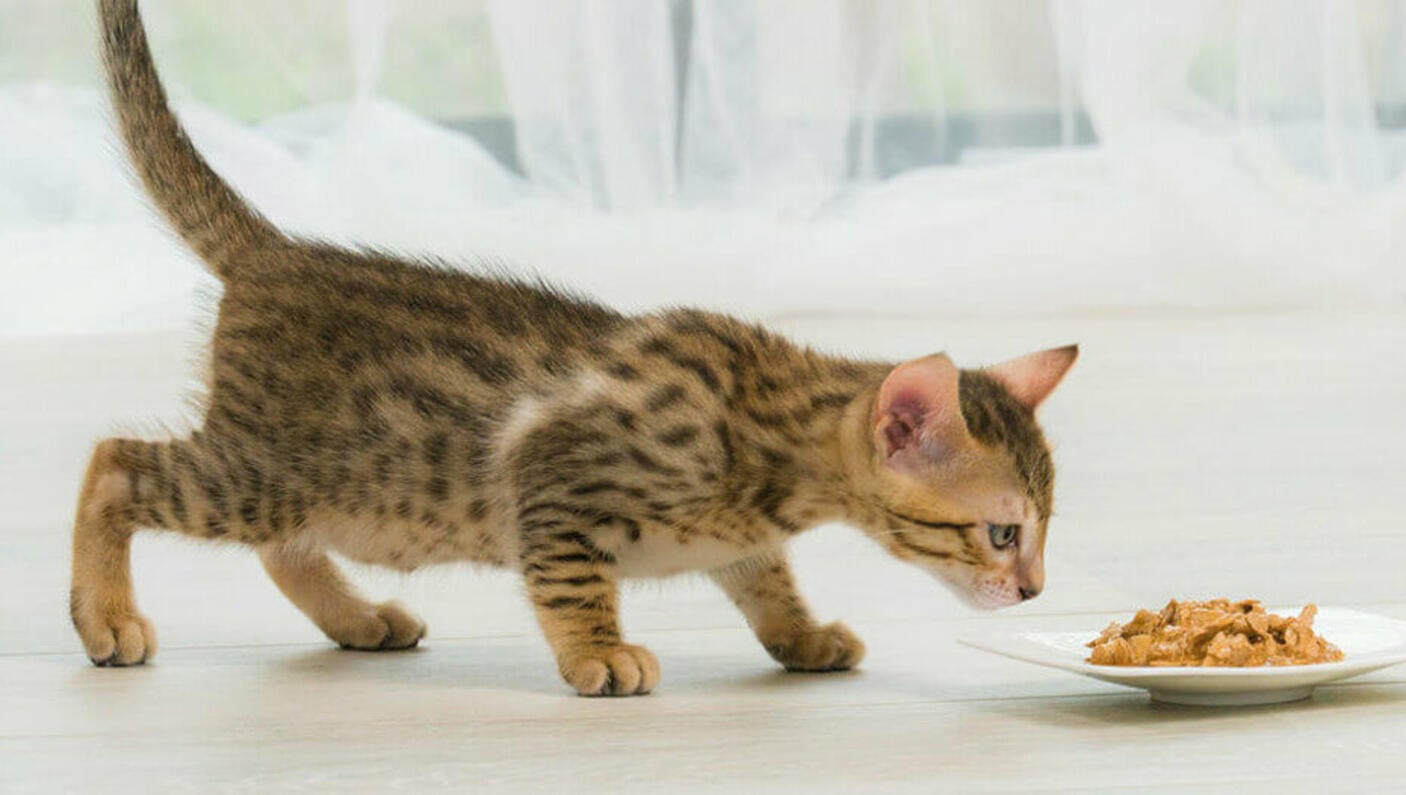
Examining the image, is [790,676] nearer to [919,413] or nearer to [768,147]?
[919,413]

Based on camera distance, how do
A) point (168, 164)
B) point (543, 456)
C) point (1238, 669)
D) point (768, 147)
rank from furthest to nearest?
point (768, 147) < point (168, 164) < point (543, 456) < point (1238, 669)

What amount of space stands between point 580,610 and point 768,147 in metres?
3.79

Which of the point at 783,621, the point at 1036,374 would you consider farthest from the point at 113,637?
the point at 1036,374

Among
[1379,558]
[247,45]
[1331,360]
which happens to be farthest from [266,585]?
[247,45]

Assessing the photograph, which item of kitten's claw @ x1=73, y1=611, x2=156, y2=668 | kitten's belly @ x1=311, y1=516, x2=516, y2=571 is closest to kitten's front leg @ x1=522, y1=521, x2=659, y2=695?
kitten's belly @ x1=311, y1=516, x2=516, y2=571

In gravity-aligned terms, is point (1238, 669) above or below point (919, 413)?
below

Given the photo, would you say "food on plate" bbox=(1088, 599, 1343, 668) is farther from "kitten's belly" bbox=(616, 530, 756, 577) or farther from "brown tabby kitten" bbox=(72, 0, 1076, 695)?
"kitten's belly" bbox=(616, 530, 756, 577)

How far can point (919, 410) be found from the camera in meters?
2.29

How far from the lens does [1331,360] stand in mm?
4910

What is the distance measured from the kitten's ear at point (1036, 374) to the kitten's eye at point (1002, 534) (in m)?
0.18

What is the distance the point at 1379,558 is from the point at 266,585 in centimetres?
148

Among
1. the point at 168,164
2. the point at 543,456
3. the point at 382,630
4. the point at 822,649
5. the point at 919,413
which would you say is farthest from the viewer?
the point at 168,164

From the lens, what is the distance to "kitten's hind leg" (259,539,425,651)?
267 cm

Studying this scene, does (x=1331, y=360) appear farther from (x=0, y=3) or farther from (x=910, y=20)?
(x=0, y=3)
